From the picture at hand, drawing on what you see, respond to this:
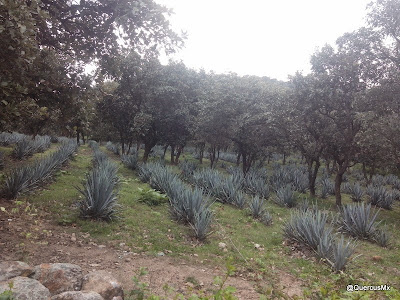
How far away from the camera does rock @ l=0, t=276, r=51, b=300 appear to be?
2.46m

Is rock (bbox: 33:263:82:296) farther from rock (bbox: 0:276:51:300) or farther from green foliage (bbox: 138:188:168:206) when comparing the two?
green foliage (bbox: 138:188:168:206)

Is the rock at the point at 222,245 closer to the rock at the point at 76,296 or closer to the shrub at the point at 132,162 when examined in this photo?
the rock at the point at 76,296

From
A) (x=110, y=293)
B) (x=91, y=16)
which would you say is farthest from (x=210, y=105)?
(x=110, y=293)

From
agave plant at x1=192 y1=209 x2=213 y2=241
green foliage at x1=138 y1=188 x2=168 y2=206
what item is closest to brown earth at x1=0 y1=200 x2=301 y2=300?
agave plant at x1=192 y1=209 x2=213 y2=241

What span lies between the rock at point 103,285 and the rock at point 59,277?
9 centimetres

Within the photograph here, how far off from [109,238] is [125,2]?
479 cm

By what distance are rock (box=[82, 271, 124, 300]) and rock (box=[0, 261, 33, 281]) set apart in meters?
0.62

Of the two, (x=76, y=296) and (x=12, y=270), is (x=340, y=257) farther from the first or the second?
(x=12, y=270)

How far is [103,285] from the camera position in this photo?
9.92 feet

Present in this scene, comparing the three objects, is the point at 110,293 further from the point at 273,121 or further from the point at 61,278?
the point at 273,121

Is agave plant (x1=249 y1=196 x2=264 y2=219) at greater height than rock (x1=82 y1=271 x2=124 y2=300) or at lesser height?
lesser

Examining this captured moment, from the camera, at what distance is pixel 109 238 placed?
5.19 metres

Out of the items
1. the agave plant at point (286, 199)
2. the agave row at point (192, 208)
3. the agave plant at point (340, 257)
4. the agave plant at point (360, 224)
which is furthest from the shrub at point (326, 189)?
the agave plant at point (340, 257)

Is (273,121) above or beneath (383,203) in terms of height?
above
